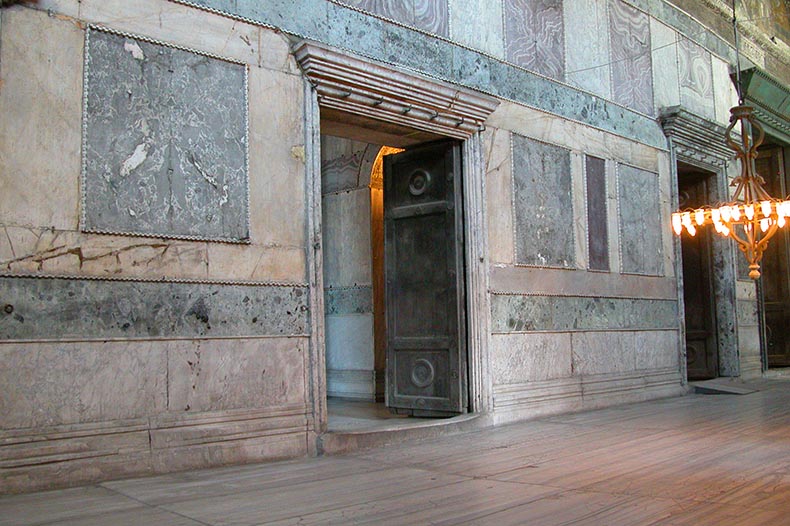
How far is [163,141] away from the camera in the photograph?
16.6ft

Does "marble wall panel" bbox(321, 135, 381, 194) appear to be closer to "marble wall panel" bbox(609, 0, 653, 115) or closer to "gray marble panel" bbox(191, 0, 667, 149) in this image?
"gray marble panel" bbox(191, 0, 667, 149)

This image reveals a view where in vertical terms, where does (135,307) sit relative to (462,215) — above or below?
below

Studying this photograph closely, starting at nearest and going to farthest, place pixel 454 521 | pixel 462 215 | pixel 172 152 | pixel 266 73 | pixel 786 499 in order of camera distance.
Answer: pixel 454 521 → pixel 786 499 → pixel 172 152 → pixel 266 73 → pixel 462 215

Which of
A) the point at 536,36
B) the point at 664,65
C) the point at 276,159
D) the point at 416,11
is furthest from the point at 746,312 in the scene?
the point at 276,159

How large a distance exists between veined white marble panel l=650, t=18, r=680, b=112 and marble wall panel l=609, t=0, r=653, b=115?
0.49 feet

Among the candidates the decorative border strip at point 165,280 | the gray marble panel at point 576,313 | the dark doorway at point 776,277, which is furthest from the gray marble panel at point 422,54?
the dark doorway at point 776,277

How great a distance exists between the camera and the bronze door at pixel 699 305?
1113cm

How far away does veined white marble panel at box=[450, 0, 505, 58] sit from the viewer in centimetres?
727

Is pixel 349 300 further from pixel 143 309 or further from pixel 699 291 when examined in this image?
pixel 699 291

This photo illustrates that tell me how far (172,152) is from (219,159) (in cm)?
35

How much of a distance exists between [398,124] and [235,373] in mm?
2692

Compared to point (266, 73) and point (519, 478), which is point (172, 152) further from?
point (519, 478)

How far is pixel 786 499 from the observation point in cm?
388

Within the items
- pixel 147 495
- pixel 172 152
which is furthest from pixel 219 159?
pixel 147 495
